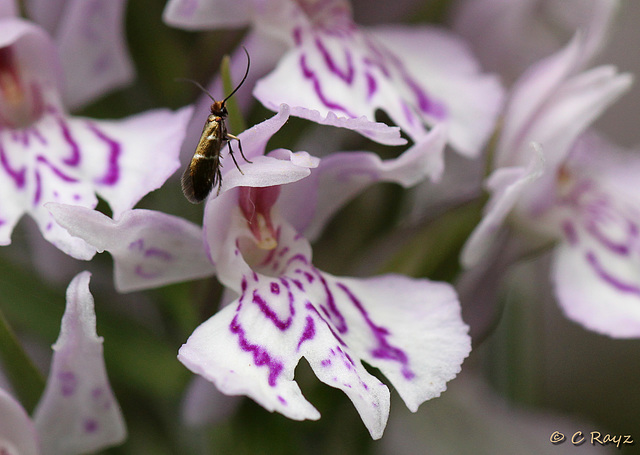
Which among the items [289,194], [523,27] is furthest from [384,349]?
[523,27]

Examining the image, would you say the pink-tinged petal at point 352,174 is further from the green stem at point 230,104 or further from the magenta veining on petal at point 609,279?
the magenta veining on petal at point 609,279

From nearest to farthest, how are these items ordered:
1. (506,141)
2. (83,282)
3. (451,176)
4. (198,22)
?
1. (83,282)
2. (198,22)
3. (506,141)
4. (451,176)

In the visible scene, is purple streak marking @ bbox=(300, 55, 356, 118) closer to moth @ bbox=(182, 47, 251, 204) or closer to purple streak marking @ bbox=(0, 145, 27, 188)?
moth @ bbox=(182, 47, 251, 204)

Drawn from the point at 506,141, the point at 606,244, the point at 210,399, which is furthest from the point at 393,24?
the point at 210,399

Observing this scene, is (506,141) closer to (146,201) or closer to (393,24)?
(393,24)

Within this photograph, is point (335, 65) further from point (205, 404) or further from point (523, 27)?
point (523, 27)

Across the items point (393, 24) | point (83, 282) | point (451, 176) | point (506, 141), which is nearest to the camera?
point (83, 282)

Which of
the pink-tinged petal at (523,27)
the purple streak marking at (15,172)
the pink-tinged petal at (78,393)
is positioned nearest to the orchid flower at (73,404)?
the pink-tinged petal at (78,393)
